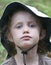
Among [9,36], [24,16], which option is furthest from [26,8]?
[9,36]

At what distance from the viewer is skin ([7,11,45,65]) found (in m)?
2.55

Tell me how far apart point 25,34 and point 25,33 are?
0.01 meters

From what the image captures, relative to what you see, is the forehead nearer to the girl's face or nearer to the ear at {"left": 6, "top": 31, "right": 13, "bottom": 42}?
the girl's face

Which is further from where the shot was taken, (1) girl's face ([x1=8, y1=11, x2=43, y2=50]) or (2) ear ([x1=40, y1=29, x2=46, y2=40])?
(2) ear ([x1=40, y1=29, x2=46, y2=40])

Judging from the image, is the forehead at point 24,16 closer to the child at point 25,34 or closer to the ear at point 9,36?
the child at point 25,34

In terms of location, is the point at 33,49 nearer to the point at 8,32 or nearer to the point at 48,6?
the point at 8,32

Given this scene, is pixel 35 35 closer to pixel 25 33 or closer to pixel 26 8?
pixel 25 33

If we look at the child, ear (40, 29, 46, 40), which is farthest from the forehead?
ear (40, 29, 46, 40)

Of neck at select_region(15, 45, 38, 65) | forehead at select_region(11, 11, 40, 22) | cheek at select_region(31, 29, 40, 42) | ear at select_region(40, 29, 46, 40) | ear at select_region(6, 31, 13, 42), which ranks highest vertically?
forehead at select_region(11, 11, 40, 22)

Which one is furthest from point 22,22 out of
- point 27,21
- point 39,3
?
point 39,3

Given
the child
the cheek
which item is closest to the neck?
the child

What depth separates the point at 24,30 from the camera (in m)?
2.55

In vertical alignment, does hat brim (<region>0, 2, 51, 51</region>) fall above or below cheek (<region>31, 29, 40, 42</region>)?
above

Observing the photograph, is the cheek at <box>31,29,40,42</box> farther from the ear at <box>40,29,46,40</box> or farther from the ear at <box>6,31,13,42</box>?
the ear at <box>6,31,13,42</box>
